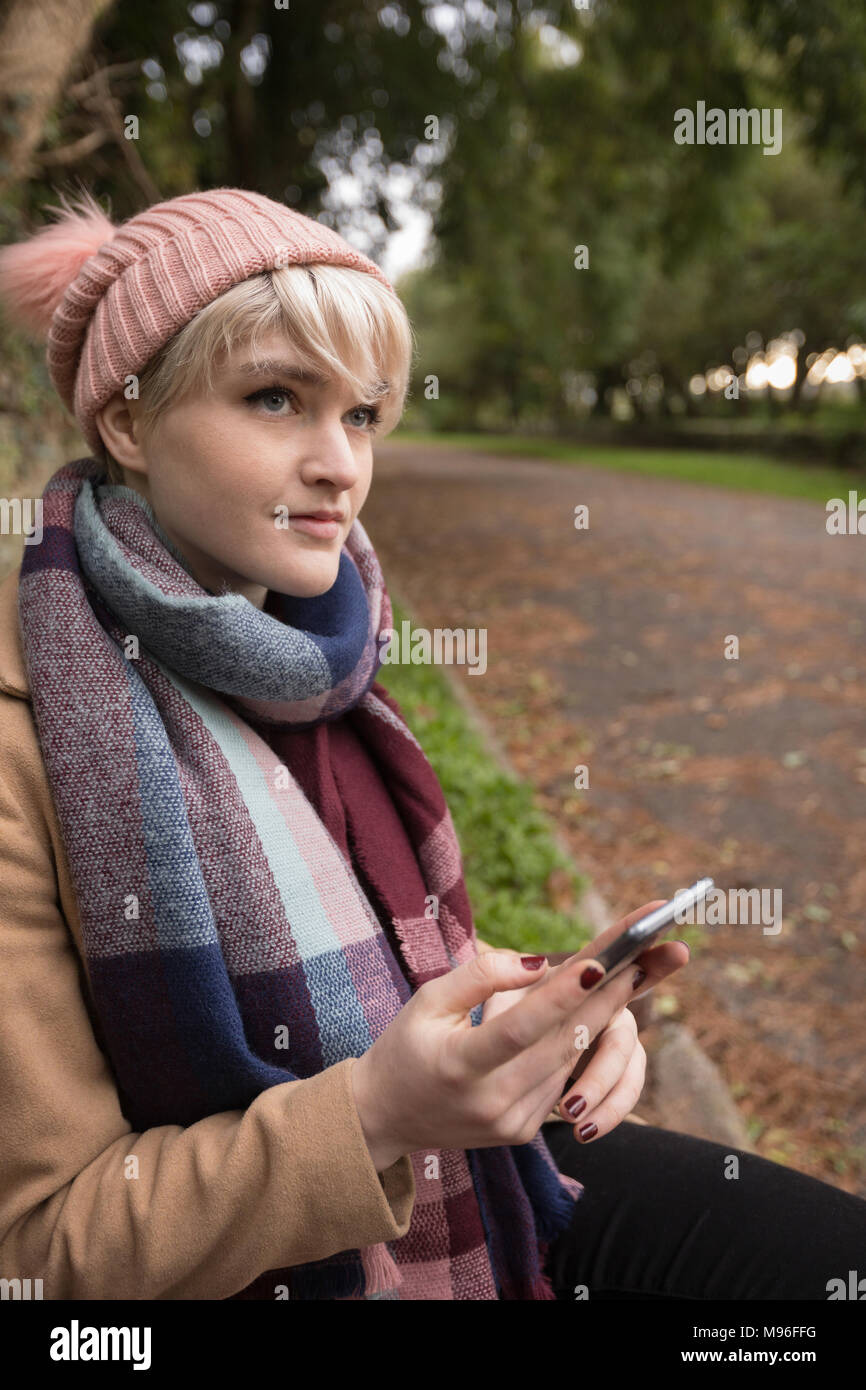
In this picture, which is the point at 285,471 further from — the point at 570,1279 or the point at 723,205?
the point at 723,205

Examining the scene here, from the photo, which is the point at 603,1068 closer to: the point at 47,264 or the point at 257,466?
the point at 257,466

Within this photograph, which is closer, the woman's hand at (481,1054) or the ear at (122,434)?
the woman's hand at (481,1054)

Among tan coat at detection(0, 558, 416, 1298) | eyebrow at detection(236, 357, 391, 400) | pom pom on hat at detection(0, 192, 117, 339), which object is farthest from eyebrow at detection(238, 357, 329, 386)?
tan coat at detection(0, 558, 416, 1298)

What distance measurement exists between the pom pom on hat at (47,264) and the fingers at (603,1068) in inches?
54.1

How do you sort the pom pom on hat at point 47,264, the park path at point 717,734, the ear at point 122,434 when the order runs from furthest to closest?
the park path at point 717,734
the pom pom on hat at point 47,264
the ear at point 122,434

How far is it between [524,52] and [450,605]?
628 centimetres

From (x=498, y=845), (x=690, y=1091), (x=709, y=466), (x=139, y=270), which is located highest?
(x=709, y=466)

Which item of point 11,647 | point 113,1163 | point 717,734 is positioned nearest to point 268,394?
point 11,647

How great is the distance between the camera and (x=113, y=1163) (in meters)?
1.20

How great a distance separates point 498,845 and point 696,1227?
8.12 feet

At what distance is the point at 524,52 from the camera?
34.6ft

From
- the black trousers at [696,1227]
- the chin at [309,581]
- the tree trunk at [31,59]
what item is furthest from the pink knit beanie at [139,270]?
the tree trunk at [31,59]

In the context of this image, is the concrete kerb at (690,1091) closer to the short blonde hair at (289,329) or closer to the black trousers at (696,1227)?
the black trousers at (696,1227)

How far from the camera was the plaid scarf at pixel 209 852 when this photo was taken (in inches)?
48.0
